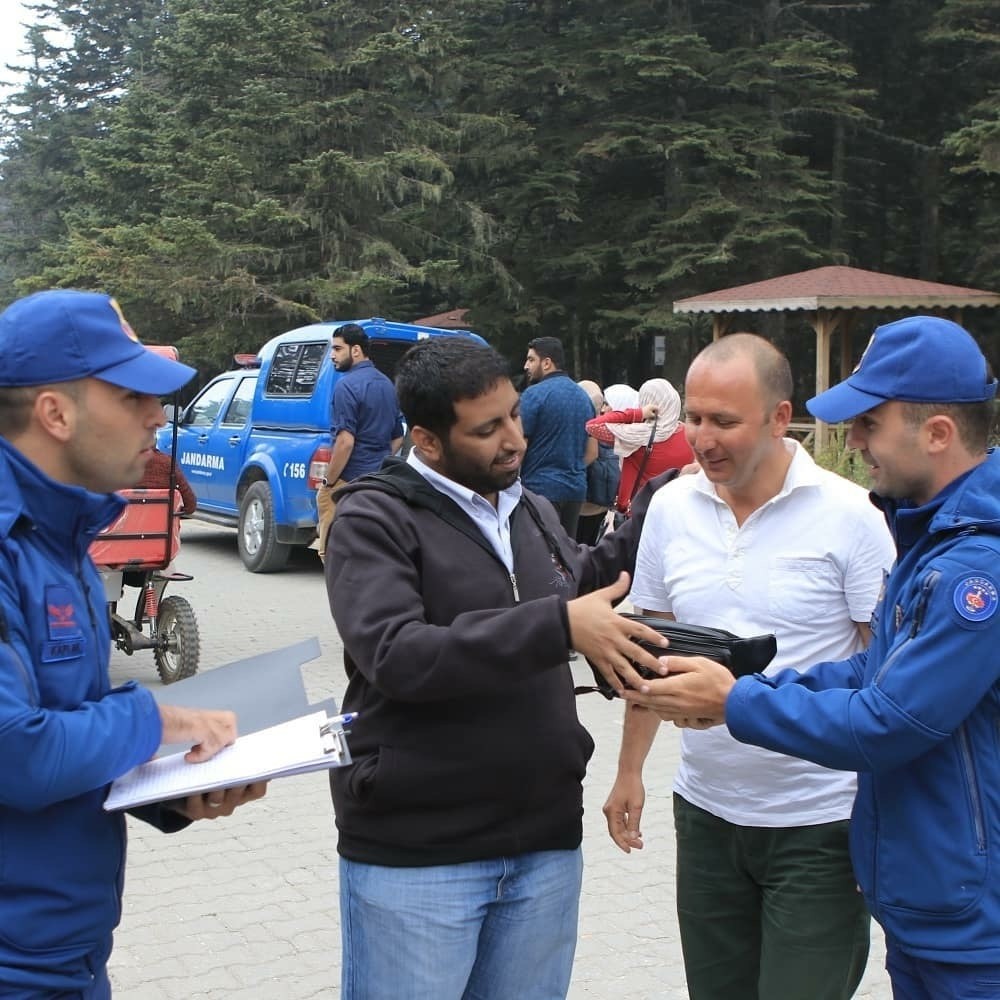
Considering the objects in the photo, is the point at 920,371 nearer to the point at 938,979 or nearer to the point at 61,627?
the point at 938,979

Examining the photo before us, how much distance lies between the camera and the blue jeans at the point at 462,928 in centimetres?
229

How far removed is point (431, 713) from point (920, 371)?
3.69 ft

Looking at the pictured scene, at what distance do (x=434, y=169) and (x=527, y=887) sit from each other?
79.4 ft

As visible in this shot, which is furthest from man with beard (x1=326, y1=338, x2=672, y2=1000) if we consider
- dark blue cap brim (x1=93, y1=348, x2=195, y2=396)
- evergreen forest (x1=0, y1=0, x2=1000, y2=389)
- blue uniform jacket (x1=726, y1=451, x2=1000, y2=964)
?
evergreen forest (x1=0, y1=0, x2=1000, y2=389)

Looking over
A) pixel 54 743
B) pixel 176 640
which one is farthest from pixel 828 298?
pixel 54 743

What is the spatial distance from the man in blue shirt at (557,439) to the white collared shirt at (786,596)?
5.65 meters

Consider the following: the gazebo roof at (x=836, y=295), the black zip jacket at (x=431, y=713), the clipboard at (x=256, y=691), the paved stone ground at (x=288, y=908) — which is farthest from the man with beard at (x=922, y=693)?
the gazebo roof at (x=836, y=295)

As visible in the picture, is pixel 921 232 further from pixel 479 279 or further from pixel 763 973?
pixel 763 973

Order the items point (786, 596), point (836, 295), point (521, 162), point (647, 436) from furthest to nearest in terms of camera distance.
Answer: point (521, 162)
point (836, 295)
point (647, 436)
point (786, 596)

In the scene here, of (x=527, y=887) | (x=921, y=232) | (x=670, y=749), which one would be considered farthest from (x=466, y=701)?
(x=921, y=232)

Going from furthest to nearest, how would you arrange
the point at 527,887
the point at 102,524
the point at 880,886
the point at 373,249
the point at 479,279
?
the point at 479,279 → the point at 373,249 → the point at 527,887 → the point at 880,886 → the point at 102,524

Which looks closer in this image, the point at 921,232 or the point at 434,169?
the point at 434,169

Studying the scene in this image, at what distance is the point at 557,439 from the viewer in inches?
336

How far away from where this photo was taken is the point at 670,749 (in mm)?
6715
